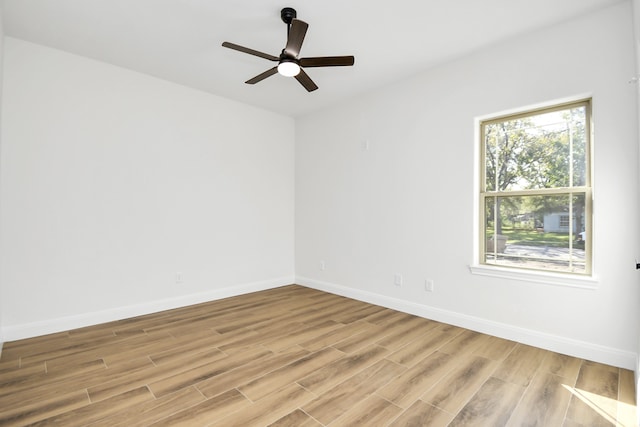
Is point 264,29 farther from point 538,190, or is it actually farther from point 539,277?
point 539,277

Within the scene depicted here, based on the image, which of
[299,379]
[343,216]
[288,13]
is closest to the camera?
[299,379]

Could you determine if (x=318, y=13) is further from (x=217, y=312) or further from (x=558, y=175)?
(x=217, y=312)

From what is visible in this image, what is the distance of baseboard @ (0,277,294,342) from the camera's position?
292 centimetres

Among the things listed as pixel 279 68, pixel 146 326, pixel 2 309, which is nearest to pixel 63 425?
pixel 146 326

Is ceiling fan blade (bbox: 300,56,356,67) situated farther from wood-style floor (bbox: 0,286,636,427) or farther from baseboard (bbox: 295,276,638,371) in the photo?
baseboard (bbox: 295,276,638,371)

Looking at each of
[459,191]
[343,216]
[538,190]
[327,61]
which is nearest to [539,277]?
[538,190]

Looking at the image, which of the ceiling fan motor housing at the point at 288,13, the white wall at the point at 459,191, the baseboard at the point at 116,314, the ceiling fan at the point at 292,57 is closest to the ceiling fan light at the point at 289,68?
the ceiling fan at the point at 292,57

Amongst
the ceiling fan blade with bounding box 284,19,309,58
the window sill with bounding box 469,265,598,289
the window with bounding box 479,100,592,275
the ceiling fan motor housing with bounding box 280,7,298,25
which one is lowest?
the window sill with bounding box 469,265,598,289

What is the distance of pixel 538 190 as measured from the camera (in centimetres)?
289

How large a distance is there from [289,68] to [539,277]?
9.41 feet

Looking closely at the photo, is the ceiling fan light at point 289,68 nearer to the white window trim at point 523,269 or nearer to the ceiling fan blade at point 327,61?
the ceiling fan blade at point 327,61

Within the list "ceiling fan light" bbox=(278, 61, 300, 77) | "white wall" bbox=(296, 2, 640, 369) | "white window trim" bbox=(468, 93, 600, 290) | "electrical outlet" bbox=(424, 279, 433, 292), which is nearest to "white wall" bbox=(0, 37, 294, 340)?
"white wall" bbox=(296, 2, 640, 369)

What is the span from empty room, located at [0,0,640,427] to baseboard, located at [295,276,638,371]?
17 mm

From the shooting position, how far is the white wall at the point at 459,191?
7.94 ft
